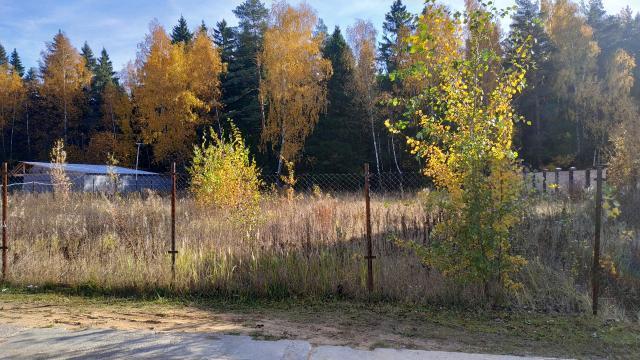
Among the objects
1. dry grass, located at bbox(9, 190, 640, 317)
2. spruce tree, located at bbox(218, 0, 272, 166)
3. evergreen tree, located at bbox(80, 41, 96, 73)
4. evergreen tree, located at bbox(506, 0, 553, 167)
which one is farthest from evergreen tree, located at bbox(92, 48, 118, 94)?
dry grass, located at bbox(9, 190, 640, 317)

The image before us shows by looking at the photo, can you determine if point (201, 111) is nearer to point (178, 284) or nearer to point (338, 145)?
point (338, 145)

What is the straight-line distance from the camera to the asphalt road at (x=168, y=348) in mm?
4250

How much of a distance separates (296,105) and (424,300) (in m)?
28.8

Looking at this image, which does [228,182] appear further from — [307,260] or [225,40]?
[225,40]

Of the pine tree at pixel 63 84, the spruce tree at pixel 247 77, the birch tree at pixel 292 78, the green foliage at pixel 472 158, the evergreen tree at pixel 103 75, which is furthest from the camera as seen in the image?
the evergreen tree at pixel 103 75

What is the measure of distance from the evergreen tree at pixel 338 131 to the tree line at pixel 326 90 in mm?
84

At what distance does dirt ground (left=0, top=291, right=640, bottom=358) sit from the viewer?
4.66 m

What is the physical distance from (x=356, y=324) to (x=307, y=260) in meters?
1.66

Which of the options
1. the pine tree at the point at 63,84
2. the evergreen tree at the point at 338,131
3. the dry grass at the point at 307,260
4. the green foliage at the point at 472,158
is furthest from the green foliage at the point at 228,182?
the pine tree at the point at 63,84

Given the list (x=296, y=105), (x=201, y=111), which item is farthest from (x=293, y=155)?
(x=201, y=111)

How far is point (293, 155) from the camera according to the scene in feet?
113

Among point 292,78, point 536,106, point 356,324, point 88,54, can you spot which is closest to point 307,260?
point 356,324

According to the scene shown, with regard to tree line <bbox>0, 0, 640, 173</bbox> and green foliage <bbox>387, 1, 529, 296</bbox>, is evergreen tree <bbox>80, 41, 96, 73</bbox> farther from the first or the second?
green foliage <bbox>387, 1, 529, 296</bbox>

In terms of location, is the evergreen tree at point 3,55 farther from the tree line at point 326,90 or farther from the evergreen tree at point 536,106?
the evergreen tree at point 536,106
